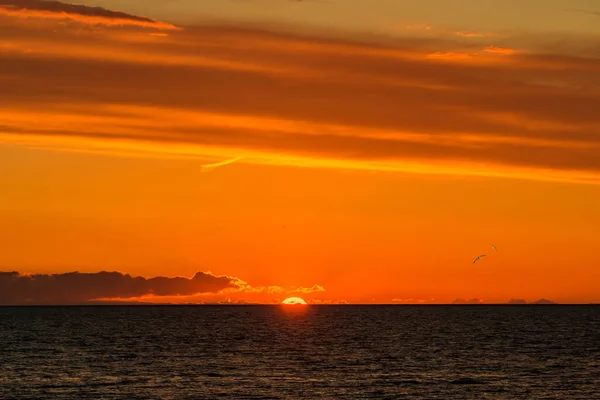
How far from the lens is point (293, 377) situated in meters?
102

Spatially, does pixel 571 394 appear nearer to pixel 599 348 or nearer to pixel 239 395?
pixel 239 395

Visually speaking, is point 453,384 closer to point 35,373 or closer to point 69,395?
point 69,395

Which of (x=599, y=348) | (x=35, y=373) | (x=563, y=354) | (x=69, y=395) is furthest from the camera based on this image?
(x=599, y=348)

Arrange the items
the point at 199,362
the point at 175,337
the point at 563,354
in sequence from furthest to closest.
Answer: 1. the point at 175,337
2. the point at 563,354
3. the point at 199,362

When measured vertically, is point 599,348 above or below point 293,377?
above

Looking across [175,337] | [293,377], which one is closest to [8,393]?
[293,377]

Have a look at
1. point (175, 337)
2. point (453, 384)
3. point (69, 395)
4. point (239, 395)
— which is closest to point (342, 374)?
point (453, 384)

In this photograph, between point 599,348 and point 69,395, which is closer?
point 69,395

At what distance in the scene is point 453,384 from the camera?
9706 centimetres

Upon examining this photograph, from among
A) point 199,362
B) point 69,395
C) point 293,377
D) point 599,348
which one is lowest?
point 69,395

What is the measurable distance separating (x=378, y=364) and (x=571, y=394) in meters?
33.4

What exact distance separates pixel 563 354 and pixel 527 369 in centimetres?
2653

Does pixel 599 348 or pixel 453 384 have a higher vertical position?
pixel 599 348

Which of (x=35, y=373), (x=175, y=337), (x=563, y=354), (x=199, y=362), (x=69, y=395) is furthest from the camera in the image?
(x=175, y=337)
